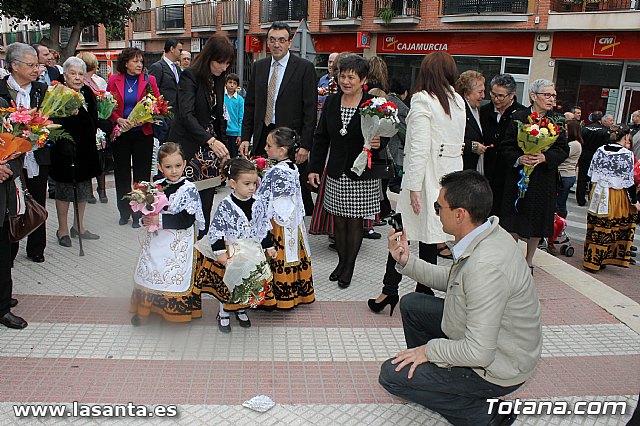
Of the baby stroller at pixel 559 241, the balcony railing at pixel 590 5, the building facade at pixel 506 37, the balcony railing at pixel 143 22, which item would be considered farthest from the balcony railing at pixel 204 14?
the baby stroller at pixel 559 241


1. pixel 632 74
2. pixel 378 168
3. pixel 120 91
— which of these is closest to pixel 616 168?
pixel 378 168

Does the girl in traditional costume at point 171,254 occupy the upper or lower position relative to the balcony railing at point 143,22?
lower

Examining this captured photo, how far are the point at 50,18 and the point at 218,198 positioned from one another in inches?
473

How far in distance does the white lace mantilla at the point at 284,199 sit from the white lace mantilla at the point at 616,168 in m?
4.14

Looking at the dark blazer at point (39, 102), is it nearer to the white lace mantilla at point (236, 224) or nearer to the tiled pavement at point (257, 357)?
the tiled pavement at point (257, 357)

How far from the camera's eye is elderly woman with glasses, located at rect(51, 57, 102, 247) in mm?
5402

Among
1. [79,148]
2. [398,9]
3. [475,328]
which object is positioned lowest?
[475,328]

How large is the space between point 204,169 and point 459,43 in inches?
642

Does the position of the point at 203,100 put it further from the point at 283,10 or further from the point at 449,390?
the point at 283,10

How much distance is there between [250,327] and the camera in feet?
13.4

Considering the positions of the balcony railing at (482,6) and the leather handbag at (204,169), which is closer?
the leather handbag at (204,169)

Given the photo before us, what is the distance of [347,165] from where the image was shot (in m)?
4.72

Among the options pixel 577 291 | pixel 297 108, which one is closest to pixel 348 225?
pixel 297 108

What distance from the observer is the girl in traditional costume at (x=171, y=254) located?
3895mm
